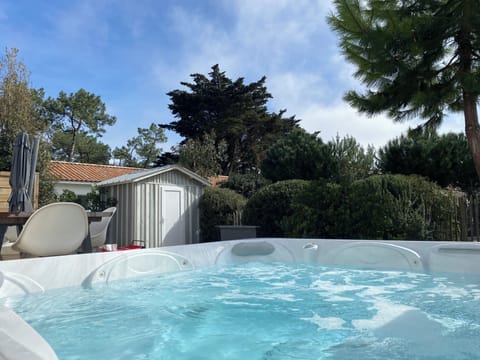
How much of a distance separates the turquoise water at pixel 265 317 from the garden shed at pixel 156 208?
631cm

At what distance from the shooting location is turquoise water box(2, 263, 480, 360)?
2219 mm

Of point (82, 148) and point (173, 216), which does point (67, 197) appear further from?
point (82, 148)

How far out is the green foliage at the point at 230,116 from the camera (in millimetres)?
23206

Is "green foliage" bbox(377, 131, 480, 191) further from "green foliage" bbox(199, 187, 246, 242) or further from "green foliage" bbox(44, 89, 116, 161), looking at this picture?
"green foliage" bbox(44, 89, 116, 161)

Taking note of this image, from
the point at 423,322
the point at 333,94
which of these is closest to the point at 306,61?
the point at 333,94

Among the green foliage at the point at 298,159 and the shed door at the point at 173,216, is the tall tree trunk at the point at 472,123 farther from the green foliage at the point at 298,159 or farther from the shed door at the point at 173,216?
the shed door at the point at 173,216

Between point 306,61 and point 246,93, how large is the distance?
14803 millimetres

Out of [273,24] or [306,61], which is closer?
[273,24]

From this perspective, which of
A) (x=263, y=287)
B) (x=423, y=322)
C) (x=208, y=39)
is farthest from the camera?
(x=208, y=39)

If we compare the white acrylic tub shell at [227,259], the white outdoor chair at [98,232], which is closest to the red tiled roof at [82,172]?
the white outdoor chair at [98,232]

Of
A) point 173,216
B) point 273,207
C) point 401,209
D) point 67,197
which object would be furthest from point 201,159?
point 401,209

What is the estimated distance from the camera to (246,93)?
2369 cm

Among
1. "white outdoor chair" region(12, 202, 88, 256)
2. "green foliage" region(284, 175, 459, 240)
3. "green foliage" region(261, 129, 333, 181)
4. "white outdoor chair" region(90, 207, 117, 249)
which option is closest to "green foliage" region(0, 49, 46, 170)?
"white outdoor chair" region(90, 207, 117, 249)

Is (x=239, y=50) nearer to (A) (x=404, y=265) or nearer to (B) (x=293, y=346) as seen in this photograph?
(A) (x=404, y=265)
